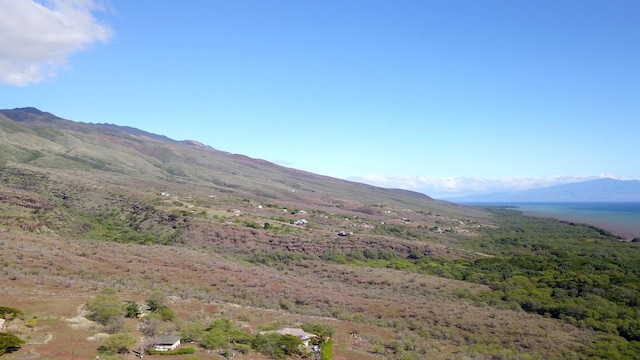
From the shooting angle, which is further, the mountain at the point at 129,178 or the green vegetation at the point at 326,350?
the mountain at the point at 129,178

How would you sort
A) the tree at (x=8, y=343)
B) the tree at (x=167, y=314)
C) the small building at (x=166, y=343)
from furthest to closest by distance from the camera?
the tree at (x=167, y=314) → the small building at (x=166, y=343) → the tree at (x=8, y=343)

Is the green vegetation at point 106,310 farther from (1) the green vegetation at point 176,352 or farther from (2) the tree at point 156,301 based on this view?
(1) the green vegetation at point 176,352


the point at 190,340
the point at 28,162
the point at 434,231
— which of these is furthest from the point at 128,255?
the point at 28,162

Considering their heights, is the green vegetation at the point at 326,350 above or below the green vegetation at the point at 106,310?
below

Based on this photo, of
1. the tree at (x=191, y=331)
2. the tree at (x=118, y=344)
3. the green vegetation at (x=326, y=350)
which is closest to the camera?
the tree at (x=118, y=344)

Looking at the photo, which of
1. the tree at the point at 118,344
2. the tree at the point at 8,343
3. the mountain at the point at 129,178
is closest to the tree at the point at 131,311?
the tree at the point at 118,344

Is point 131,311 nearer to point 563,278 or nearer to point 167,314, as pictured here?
point 167,314

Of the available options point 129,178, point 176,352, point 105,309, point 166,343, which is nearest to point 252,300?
point 105,309

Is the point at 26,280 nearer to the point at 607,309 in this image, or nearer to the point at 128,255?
the point at 128,255
